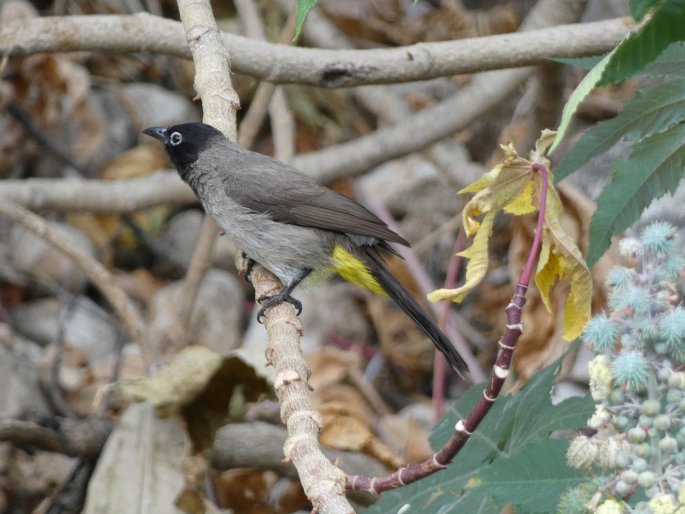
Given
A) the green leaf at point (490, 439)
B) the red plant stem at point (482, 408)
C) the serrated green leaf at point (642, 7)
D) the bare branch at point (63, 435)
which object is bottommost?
the red plant stem at point (482, 408)

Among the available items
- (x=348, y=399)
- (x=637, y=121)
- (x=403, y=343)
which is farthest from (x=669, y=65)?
(x=403, y=343)

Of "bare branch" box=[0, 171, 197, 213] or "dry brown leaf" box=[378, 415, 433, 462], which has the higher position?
"bare branch" box=[0, 171, 197, 213]

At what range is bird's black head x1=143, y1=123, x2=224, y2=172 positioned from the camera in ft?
10.7

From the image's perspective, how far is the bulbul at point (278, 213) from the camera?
3.22m

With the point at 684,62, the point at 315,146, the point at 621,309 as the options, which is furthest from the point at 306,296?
the point at 621,309

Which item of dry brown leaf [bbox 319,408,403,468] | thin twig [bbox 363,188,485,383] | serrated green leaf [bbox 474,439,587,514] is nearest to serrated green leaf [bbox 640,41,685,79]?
serrated green leaf [bbox 474,439,587,514]

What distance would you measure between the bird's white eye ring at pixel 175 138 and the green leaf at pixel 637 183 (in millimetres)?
1732

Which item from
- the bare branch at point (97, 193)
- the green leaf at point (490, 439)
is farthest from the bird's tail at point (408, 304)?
the bare branch at point (97, 193)

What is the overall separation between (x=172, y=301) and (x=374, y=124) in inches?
66.5

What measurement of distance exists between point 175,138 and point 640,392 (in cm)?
226

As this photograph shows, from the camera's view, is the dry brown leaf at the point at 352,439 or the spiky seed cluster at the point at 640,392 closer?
the spiky seed cluster at the point at 640,392

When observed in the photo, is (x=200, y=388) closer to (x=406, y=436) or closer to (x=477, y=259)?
(x=406, y=436)

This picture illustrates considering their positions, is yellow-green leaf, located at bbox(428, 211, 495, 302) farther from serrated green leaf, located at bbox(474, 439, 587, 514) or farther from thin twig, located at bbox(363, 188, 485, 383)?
thin twig, located at bbox(363, 188, 485, 383)

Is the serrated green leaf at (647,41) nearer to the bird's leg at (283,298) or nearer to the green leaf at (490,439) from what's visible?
the green leaf at (490,439)
